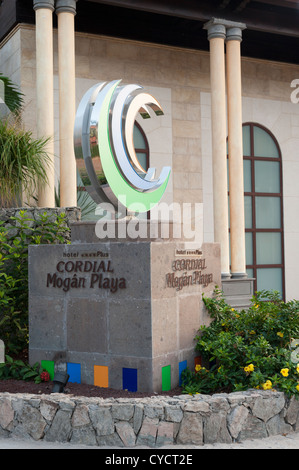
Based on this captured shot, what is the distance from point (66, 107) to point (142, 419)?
7.84m

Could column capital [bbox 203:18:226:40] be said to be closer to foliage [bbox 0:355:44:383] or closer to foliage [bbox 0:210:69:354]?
foliage [bbox 0:210:69:354]

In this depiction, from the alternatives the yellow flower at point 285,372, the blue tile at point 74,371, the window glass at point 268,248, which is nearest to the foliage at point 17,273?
the blue tile at point 74,371

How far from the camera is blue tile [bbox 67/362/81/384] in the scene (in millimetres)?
6770

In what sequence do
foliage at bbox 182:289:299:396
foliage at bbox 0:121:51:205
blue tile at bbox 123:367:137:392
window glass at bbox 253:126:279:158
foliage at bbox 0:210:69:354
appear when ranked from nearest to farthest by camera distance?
foliage at bbox 182:289:299:396 → blue tile at bbox 123:367:137:392 → foliage at bbox 0:210:69:354 → foliage at bbox 0:121:51:205 → window glass at bbox 253:126:279:158

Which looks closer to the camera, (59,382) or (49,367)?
(59,382)

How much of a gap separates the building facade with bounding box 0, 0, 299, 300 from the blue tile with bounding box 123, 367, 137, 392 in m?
5.73

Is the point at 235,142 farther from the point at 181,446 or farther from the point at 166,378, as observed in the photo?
the point at 181,446

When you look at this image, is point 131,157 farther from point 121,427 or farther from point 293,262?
point 293,262

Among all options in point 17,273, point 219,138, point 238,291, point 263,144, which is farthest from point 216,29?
point 17,273

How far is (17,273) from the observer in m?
7.91

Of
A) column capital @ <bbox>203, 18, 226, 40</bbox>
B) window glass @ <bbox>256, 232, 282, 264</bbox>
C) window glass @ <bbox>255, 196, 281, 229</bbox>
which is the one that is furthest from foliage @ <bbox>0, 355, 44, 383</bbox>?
window glass @ <bbox>255, 196, 281, 229</bbox>

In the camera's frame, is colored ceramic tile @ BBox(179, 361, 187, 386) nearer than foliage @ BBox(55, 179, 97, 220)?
Yes

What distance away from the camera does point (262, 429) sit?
5555 mm

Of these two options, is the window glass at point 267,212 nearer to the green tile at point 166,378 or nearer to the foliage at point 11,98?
the foliage at point 11,98
